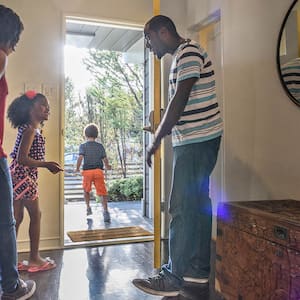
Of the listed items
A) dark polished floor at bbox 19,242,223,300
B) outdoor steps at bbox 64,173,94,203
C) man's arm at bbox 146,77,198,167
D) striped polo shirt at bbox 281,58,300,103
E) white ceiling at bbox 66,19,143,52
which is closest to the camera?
man's arm at bbox 146,77,198,167

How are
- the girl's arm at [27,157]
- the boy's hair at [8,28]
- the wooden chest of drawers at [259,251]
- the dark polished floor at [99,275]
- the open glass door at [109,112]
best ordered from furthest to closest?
the open glass door at [109,112] → the girl's arm at [27,157] → the dark polished floor at [99,275] → the boy's hair at [8,28] → the wooden chest of drawers at [259,251]

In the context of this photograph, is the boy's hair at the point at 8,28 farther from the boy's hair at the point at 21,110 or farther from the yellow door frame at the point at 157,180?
the yellow door frame at the point at 157,180

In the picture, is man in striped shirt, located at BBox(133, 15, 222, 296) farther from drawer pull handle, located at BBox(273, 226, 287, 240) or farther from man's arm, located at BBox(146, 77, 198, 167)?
drawer pull handle, located at BBox(273, 226, 287, 240)

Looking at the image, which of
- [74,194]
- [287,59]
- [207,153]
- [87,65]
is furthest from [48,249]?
[87,65]

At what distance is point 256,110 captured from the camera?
2.52 m

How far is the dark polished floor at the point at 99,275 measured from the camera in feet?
6.48

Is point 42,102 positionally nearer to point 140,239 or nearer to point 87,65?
point 140,239

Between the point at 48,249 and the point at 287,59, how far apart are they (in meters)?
2.22

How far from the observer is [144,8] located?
3.31 meters

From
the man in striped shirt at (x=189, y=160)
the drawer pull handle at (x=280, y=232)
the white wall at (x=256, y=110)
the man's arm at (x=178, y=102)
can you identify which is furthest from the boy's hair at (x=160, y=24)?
the drawer pull handle at (x=280, y=232)

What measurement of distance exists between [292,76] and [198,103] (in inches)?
26.9

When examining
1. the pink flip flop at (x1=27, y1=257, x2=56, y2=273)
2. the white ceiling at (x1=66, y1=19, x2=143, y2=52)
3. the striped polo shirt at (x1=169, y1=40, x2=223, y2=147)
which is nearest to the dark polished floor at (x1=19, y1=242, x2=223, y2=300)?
the pink flip flop at (x1=27, y1=257, x2=56, y2=273)

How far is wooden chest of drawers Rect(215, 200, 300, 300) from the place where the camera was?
1402 millimetres

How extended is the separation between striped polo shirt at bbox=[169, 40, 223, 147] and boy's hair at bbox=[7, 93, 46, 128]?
1002mm
